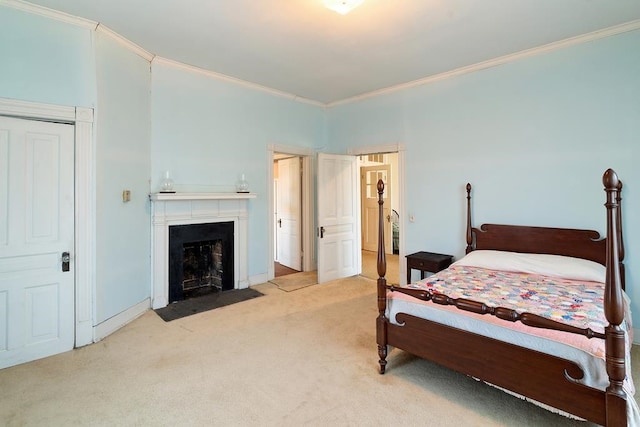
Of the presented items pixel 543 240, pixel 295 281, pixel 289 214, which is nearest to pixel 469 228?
pixel 543 240

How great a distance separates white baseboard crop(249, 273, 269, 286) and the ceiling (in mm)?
2921

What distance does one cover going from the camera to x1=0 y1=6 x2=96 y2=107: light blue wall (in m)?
2.63

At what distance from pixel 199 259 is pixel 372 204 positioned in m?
4.63

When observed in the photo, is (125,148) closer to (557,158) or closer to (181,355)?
(181,355)

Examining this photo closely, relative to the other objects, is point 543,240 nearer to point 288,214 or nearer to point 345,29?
point 345,29

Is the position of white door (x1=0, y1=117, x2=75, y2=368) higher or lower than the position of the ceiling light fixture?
lower

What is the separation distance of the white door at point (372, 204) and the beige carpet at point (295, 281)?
2.74 m

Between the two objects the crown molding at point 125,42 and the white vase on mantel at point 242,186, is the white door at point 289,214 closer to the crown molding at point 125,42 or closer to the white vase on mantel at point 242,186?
the white vase on mantel at point 242,186

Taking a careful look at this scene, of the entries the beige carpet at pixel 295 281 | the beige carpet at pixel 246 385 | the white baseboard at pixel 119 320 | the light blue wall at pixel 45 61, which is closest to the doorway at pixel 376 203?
the beige carpet at pixel 295 281

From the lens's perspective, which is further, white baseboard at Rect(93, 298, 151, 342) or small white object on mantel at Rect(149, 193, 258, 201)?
small white object on mantel at Rect(149, 193, 258, 201)

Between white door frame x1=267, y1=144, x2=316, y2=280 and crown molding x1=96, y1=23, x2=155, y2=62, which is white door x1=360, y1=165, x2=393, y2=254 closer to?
white door frame x1=267, y1=144, x2=316, y2=280

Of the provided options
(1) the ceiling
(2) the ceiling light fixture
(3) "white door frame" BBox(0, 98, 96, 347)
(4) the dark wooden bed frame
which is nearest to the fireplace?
(3) "white door frame" BBox(0, 98, 96, 347)

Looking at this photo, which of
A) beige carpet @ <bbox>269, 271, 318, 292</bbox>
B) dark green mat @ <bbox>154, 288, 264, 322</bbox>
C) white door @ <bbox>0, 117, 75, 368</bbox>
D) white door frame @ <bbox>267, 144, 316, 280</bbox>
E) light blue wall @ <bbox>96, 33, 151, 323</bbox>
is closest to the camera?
white door @ <bbox>0, 117, 75, 368</bbox>

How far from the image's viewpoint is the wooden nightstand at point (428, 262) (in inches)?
157
